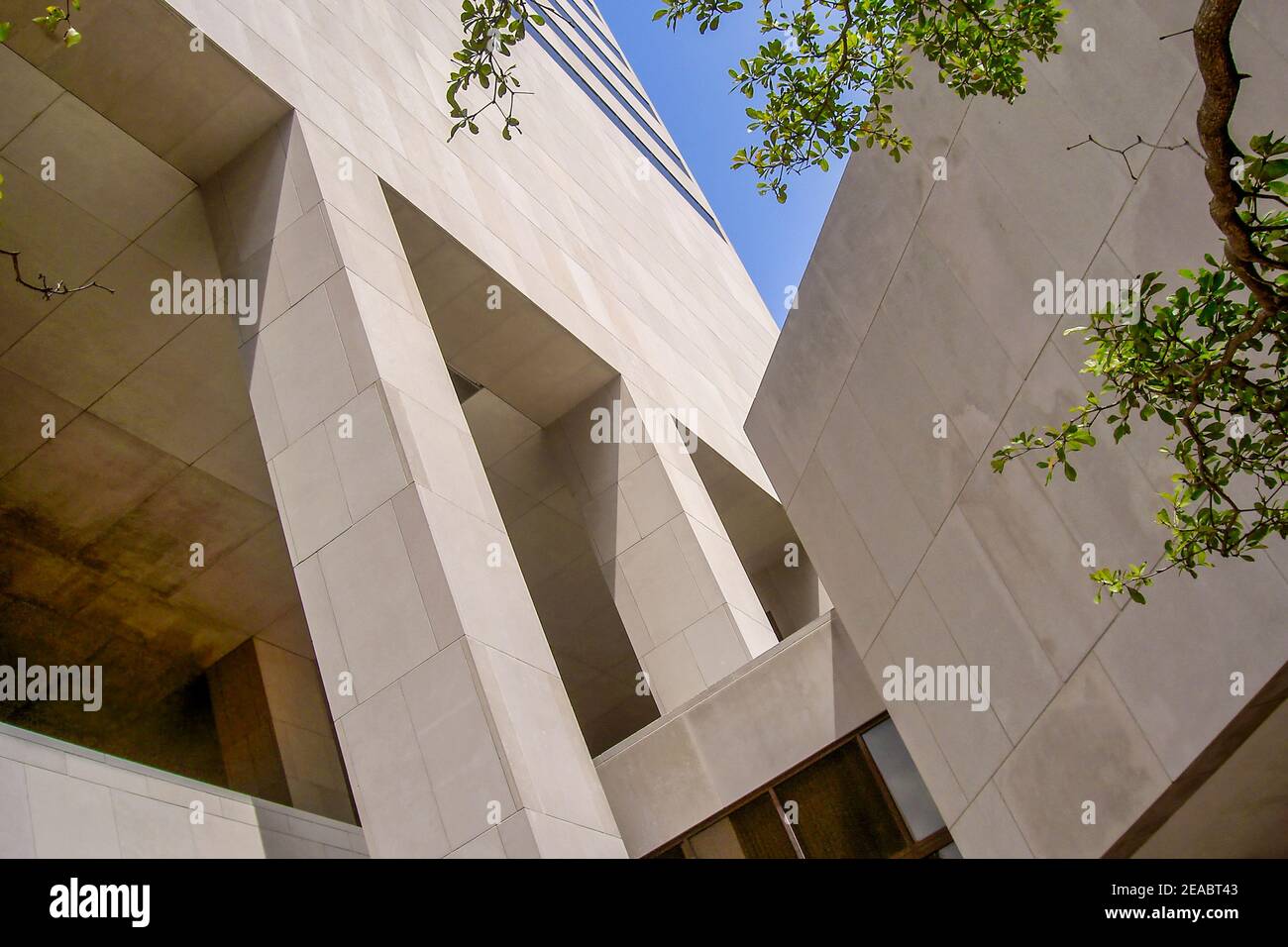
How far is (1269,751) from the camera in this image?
340 inches

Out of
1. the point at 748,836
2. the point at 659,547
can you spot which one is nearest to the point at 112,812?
the point at 748,836

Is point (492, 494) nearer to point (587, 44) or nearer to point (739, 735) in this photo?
point (739, 735)

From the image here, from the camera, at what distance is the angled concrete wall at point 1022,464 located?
8273 millimetres

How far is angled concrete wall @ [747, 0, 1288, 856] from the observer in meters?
8.27

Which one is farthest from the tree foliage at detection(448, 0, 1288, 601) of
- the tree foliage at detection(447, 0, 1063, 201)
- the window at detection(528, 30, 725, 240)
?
the window at detection(528, 30, 725, 240)

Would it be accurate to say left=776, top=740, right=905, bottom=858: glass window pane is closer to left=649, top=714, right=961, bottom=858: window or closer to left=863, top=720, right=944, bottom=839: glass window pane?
left=649, top=714, right=961, bottom=858: window

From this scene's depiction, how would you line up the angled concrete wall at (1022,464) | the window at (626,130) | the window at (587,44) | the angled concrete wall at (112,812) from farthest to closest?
the window at (587,44)
the window at (626,130)
the angled concrete wall at (112,812)
the angled concrete wall at (1022,464)

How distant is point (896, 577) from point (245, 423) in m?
11.1

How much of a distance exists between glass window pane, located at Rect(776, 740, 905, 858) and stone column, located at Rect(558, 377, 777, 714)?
3226 mm

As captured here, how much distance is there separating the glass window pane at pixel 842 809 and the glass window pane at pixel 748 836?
0.23 meters

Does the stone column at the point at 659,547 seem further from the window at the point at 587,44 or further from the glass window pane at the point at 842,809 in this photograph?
the window at the point at 587,44

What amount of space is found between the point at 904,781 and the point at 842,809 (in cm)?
86

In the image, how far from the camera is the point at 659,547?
18.4 m

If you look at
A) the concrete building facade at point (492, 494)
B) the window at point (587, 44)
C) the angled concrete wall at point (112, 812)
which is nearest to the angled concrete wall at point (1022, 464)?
the concrete building facade at point (492, 494)
